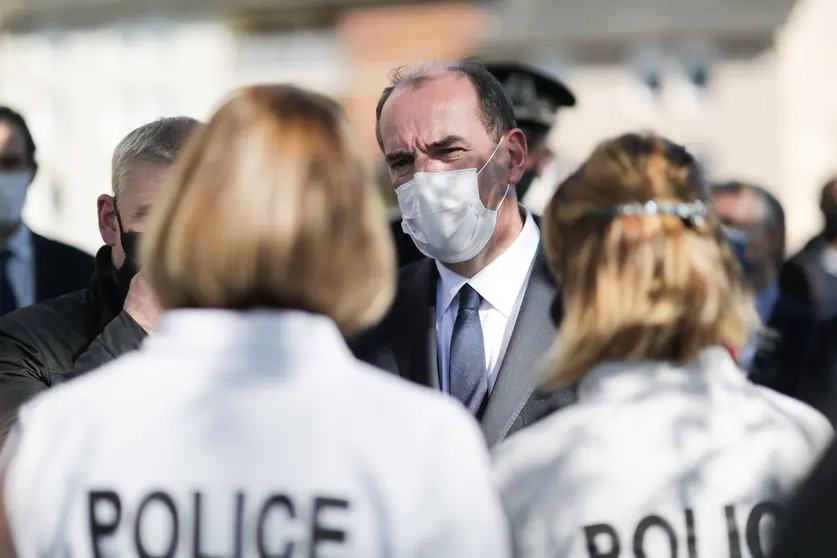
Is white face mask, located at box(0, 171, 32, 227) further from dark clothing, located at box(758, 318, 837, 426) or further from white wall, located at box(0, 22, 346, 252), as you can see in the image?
white wall, located at box(0, 22, 346, 252)

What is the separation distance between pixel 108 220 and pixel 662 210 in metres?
1.63

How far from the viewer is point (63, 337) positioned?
3.53m

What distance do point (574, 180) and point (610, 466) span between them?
58 cm

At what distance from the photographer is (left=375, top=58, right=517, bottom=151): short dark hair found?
4.05 m

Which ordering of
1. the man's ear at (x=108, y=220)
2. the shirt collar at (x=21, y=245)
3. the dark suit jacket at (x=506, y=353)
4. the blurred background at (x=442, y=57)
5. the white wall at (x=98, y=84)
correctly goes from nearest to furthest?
the dark suit jacket at (x=506, y=353)
the man's ear at (x=108, y=220)
the shirt collar at (x=21, y=245)
the blurred background at (x=442, y=57)
the white wall at (x=98, y=84)

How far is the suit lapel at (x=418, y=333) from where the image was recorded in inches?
146

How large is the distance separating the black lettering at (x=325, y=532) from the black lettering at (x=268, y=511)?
1.3 inches

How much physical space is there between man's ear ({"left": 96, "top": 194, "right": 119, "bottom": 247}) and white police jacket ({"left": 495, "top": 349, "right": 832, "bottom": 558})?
1.48 meters

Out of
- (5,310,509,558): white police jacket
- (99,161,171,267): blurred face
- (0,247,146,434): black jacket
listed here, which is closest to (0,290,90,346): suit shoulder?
(0,247,146,434): black jacket

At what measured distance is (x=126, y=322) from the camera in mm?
3264

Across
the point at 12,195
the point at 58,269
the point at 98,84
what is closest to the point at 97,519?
the point at 58,269

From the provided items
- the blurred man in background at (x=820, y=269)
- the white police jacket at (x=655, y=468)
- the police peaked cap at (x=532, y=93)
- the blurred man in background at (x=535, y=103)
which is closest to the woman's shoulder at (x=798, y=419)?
the white police jacket at (x=655, y=468)

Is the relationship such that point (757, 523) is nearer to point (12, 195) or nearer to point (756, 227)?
point (12, 195)

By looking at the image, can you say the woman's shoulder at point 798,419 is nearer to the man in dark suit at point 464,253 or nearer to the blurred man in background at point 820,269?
the man in dark suit at point 464,253
